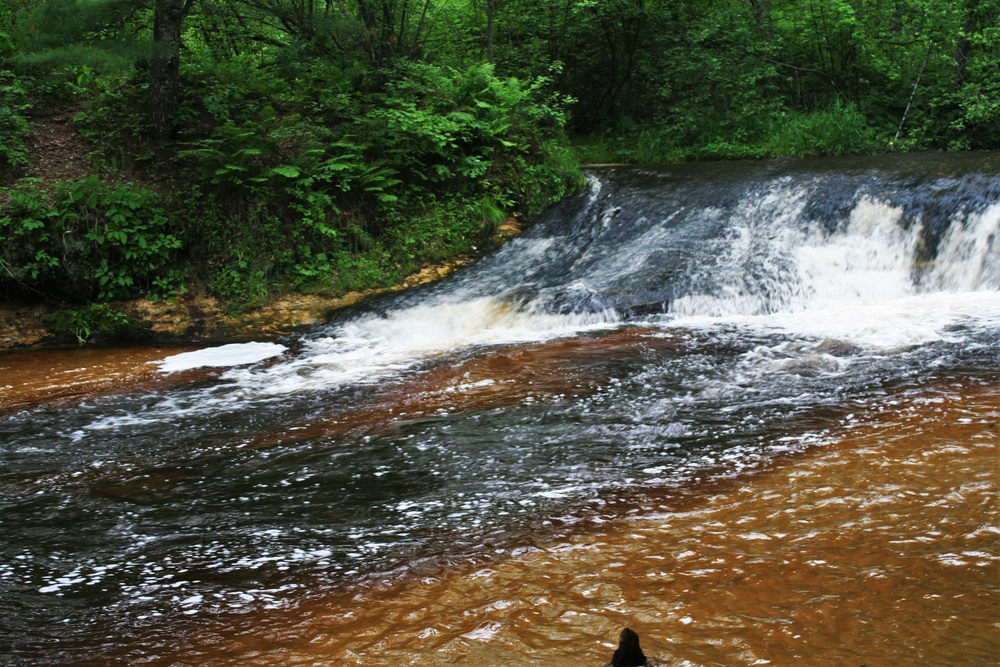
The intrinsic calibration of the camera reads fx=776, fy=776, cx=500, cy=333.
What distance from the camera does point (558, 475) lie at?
5.23m

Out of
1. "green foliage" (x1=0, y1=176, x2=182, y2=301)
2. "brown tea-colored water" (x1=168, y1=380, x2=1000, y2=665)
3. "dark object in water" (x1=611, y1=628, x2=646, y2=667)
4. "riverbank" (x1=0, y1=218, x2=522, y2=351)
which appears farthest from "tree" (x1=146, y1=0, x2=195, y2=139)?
"dark object in water" (x1=611, y1=628, x2=646, y2=667)

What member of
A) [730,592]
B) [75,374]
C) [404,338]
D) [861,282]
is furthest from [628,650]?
[861,282]

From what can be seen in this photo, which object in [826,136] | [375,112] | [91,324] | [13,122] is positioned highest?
[13,122]

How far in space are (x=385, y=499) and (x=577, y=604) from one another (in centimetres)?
184

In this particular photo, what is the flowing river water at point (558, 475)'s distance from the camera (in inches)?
136

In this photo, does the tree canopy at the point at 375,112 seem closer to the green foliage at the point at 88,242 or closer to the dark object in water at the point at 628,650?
the green foliage at the point at 88,242

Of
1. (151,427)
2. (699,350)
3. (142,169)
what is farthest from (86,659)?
(142,169)

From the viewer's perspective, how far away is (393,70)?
47.2 ft

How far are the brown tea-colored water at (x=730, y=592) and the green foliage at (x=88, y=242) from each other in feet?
29.0

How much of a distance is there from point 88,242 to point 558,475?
28.8 ft

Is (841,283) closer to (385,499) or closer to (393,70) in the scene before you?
(385,499)

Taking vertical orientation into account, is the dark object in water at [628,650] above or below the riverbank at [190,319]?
below

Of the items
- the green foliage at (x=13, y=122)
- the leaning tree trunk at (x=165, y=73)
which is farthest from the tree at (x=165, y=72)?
the green foliage at (x=13, y=122)

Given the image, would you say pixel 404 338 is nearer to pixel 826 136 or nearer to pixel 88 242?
pixel 88 242
